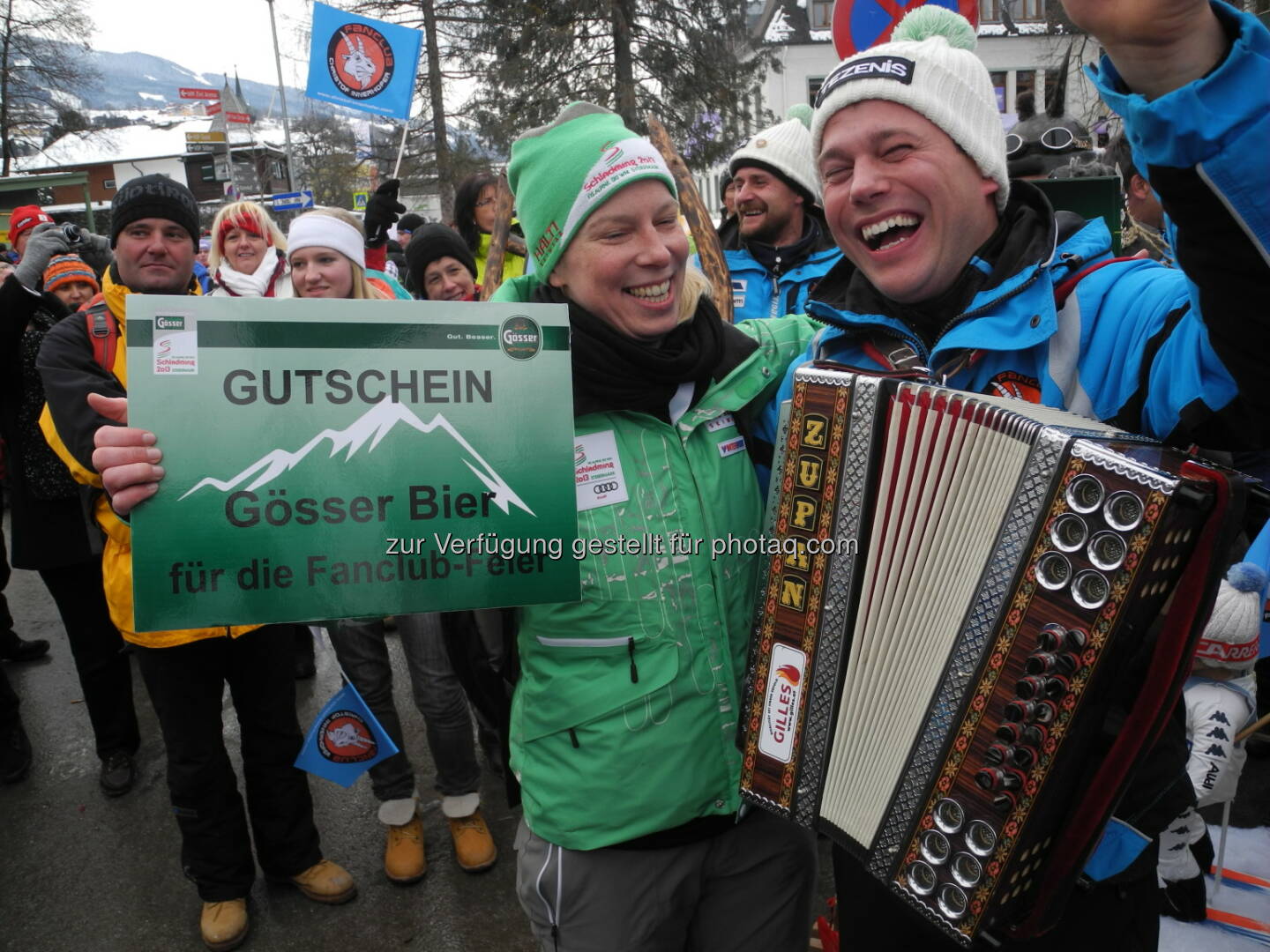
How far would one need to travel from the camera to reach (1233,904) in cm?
256

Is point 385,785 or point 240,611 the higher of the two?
point 240,611

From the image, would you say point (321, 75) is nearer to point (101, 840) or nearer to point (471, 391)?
point (101, 840)

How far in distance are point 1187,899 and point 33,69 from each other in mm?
37397

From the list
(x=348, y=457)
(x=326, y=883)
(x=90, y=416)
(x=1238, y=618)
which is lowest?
(x=326, y=883)

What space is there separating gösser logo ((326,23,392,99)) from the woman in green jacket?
15.9 feet

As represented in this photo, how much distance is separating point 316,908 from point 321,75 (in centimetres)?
529

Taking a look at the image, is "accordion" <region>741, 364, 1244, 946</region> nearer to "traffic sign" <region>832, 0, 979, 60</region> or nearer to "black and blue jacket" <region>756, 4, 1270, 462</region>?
"black and blue jacket" <region>756, 4, 1270, 462</region>

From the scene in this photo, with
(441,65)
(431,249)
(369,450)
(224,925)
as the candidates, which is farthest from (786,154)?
(441,65)

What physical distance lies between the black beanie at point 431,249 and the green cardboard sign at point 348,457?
9.09 ft

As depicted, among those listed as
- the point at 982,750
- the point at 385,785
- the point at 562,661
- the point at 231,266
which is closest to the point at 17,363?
the point at 231,266

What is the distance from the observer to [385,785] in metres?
3.19

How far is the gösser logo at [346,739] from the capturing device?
2773 millimetres

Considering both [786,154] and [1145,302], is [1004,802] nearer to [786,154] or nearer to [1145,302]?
[1145,302]

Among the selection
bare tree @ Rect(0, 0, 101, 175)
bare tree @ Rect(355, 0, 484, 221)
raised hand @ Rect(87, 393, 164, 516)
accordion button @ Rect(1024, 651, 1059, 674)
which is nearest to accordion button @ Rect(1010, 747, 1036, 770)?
accordion button @ Rect(1024, 651, 1059, 674)
